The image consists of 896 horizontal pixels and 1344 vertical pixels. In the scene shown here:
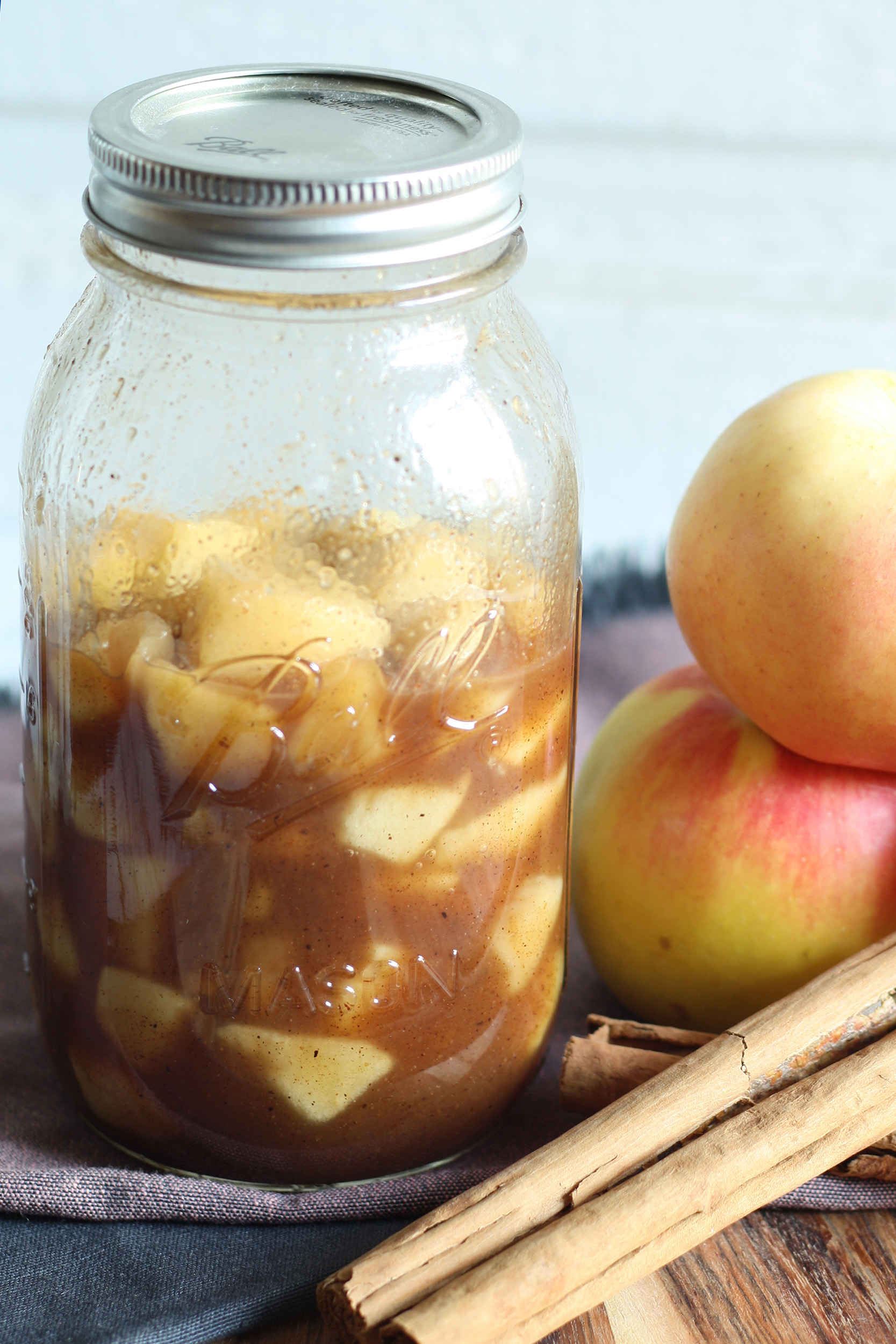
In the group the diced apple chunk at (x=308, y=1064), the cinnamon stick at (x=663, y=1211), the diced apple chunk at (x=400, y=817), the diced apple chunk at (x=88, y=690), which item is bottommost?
the cinnamon stick at (x=663, y=1211)

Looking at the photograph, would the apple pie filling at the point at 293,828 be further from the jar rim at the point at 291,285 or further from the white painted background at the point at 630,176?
the white painted background at the point at 630,176

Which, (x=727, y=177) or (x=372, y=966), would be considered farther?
(x=727, y=177)

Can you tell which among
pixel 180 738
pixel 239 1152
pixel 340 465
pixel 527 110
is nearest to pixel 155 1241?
pixel 239 1152

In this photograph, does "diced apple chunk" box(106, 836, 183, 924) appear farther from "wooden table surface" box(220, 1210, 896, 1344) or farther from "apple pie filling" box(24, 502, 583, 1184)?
"wooden table surface" box(220, 1210, 896, 1344)

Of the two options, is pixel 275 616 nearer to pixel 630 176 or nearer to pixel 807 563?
pixel 807 563

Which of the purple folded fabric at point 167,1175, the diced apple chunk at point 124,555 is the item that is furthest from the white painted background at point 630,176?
the diced apple chunk at point 124,555

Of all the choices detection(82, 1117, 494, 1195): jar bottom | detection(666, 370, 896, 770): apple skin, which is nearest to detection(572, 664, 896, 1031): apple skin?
detection(666, 370, 896, 770): apple skin

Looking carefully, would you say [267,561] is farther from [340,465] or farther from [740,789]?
[740,789]
